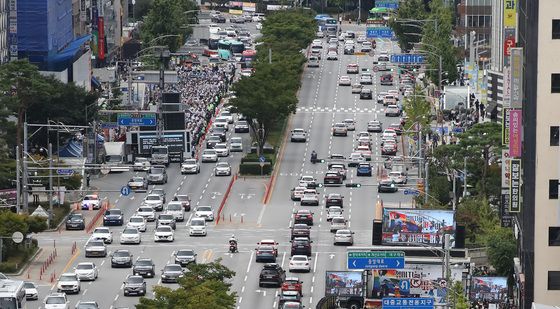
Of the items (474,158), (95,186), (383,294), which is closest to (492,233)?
(383,294)

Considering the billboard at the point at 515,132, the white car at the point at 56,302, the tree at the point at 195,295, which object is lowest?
the white car at the point at 56,302

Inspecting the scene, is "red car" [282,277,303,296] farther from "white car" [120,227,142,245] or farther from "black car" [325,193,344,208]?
"black car" [325,193,344,208]

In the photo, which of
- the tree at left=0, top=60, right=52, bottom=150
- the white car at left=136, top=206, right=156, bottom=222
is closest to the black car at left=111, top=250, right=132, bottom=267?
the white car at left=136, top=206, right=156, bottom=222

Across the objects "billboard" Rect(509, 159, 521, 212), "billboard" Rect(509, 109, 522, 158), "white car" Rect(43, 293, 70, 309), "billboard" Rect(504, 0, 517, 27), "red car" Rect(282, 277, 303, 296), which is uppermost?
"billboard" Rect(504, 0, 517, 27)

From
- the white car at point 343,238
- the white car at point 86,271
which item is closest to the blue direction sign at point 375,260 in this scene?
the white car at point 86,271

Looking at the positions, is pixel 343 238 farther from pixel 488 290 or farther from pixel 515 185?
pixel 515 185

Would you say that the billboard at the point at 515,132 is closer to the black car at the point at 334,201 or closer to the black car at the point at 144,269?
the black car at the point at 144,269

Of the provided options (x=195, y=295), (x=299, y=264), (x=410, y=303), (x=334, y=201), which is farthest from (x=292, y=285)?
(x=334, y=201)
